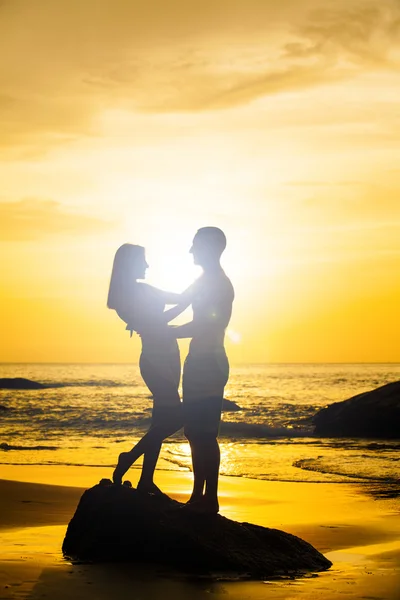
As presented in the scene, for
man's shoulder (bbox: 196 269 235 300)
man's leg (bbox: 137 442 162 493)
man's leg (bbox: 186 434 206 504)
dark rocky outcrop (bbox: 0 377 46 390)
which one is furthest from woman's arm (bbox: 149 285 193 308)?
dark rocky outcrop (bbox: 0 377 46 390)

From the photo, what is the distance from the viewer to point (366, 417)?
25.4 m

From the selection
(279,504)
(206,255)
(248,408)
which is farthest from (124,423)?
(206,255)

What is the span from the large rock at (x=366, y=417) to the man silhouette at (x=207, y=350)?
56.9 feet

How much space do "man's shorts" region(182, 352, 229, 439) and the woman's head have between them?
36.0 inches

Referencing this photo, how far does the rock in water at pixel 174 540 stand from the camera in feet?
24.2

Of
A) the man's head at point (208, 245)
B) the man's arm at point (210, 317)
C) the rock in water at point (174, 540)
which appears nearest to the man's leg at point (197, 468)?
the rock in water at point (174, 540)

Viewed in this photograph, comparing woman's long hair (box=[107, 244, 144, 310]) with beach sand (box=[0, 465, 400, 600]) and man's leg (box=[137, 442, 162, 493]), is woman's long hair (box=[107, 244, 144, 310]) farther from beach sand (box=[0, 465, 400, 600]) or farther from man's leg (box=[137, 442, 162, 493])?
beach sand (box=[0, 465, 400, 600])

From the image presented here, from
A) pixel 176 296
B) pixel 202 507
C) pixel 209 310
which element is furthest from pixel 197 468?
pixel 176 296

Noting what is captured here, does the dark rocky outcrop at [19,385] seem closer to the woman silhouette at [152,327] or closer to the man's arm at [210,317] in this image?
the woman silhouette at [152,327]

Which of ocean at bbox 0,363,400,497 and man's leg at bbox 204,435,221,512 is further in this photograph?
ocean at bbox 0,363,400,497

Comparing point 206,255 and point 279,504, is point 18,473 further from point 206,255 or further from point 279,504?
point 206,255

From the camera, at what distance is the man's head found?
7.51 metres

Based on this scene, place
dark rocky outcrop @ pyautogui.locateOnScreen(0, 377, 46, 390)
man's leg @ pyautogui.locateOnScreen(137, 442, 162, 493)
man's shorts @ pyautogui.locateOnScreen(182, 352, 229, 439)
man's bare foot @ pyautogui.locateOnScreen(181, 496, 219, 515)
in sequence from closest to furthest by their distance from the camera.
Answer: man's shorts @ pyautogui.locateOnScreen(182, 352, 229, 439) → man's bare foot @ pyautogui.locateOnScreen(181, 496, 219, 515) → man's leg @ pyautogui.locateOnScreen(137, 442, 162, 493) → dark rocky outcrop @ pyautogui.locateOnScreen(0, 377, 46, 390)

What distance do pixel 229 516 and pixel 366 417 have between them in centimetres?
1491
